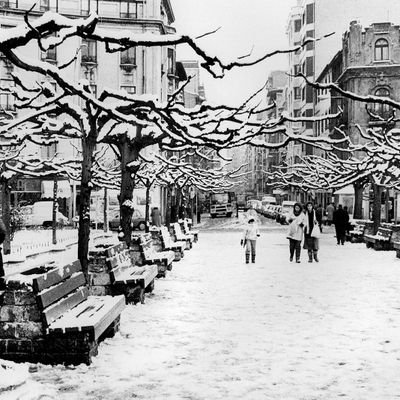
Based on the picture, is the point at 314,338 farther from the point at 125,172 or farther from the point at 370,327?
the point at 125,172

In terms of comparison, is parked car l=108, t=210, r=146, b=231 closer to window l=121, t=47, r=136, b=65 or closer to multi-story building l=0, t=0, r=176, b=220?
multi-story building l=0, t=0, r=176, b=220

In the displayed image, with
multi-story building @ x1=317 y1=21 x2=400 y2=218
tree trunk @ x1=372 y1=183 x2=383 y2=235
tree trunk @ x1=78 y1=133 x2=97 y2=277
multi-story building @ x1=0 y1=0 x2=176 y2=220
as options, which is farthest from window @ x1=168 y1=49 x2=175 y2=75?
tree trunk @ x1=78 y1=133 x2=97 y2=277

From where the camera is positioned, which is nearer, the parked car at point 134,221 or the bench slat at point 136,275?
the bench slat at point 136,275

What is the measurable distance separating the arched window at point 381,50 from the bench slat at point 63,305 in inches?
2104

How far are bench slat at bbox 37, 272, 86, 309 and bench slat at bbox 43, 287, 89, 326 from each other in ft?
0.18

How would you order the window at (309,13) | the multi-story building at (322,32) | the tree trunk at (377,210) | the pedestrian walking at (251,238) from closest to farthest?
the pedestrian walking at (251,238) < the tree trunk at (377,210) < the multi-story building at (322,32) < the window at (309,13)

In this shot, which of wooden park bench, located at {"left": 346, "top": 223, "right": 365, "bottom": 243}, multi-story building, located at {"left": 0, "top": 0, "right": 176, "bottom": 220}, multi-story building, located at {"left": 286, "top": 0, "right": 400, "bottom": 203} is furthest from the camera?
multi-story building, located at {"left": 286, "top": 0, "right": 400, "bottom": 203}

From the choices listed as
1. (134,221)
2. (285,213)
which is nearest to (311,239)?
(134,221)

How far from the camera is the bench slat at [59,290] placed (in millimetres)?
6910

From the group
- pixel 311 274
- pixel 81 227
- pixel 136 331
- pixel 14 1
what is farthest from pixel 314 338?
pixel 14 1

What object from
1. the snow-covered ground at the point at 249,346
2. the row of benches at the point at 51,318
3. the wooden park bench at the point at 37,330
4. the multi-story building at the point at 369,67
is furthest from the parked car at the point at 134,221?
the wooden park bench at the point at 37,330

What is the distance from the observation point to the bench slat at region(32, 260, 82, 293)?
22.6 feet

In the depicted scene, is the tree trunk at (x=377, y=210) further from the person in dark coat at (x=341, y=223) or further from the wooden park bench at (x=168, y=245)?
the wooden park bench at (x=168, y=245)

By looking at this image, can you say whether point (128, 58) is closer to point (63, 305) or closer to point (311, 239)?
point (311, 239)
